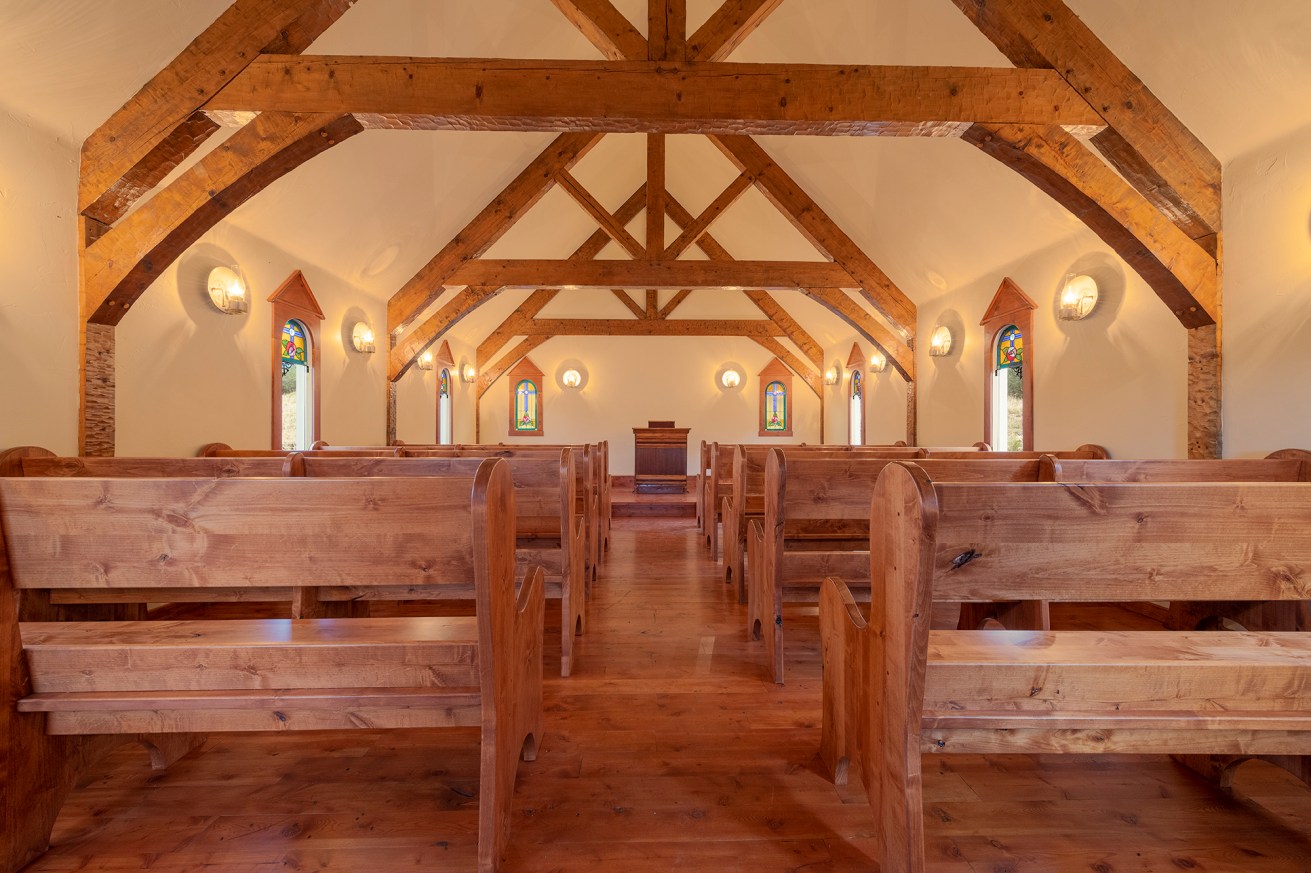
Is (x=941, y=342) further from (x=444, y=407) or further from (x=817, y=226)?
(x=444, y=407)

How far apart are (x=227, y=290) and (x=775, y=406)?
28.1 feet

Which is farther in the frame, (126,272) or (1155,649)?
(126,272)

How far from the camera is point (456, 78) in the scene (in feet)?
9.78

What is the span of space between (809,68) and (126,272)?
3644 millimetres

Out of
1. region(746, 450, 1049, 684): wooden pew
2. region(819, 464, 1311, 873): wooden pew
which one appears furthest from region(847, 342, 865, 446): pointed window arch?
region(819, 464, 1311, 873): wooden pew

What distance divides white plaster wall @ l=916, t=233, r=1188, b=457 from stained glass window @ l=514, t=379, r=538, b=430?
23.9 ft

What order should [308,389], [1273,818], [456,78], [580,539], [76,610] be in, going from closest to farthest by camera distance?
[1273,818], [76,610], [580,539], [456,78], [308,389]

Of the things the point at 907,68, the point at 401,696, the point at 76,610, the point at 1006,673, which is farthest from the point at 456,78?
the point at 1006,673

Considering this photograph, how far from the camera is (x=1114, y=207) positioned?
322 cm

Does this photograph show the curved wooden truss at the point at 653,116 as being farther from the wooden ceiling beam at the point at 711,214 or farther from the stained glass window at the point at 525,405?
the stained glass window at the point at 525,405

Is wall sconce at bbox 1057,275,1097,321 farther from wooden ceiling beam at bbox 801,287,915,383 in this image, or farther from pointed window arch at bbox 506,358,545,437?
pointed window arch at bbox 506,358,545,437

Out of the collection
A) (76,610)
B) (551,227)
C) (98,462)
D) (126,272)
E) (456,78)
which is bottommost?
(76,610)

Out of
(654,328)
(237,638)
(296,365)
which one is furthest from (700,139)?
(237,638)

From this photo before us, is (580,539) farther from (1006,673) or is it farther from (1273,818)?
(1273,818)
